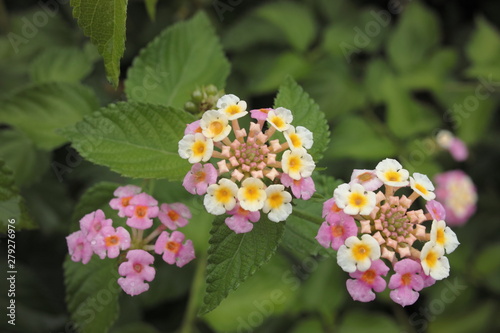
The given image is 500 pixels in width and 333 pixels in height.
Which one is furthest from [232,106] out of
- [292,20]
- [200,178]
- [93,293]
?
[292,20]

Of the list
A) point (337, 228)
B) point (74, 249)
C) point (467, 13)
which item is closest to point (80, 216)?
point (74, 249)

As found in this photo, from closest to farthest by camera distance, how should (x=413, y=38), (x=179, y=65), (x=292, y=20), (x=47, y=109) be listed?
(x=179, y=65) → (x=47, y=109) → (x=292, y=20) → (x=413, y=38)

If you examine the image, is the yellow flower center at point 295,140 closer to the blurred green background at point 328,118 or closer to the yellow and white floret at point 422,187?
the yellow and white floret at point 422,187

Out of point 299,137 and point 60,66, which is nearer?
point 299,137

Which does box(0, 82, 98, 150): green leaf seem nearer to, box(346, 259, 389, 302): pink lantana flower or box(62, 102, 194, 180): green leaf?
box(62, 102, 194, 180): green leaf

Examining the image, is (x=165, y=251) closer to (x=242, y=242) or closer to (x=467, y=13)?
(x=242, y=242)

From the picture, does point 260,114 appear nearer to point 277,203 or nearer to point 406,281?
point 277,203
